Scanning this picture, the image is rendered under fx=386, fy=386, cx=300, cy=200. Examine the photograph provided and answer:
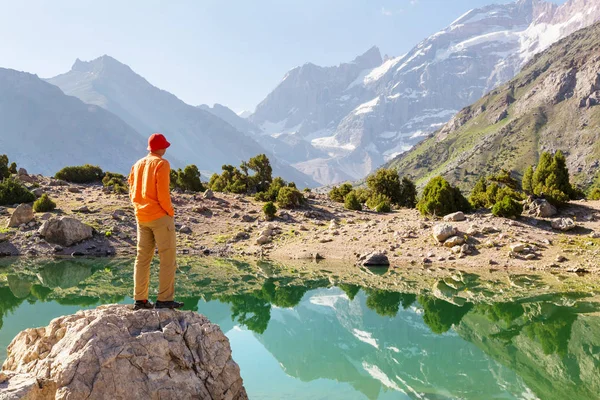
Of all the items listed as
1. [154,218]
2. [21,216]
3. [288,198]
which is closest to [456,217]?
[288,198]

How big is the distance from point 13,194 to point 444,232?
43969mm

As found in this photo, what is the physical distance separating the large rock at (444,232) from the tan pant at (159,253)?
27.9 m

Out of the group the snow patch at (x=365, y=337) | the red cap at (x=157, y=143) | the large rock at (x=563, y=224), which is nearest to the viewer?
the red cap at (x=157, y=143)

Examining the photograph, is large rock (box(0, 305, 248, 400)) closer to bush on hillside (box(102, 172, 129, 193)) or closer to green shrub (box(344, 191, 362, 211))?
green shrub (box(344, 191, 362, 211))

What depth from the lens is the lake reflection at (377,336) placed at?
1101cm

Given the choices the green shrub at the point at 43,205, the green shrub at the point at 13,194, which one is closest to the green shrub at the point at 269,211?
the green shrub at the point at 43,205

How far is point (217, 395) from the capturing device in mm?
7684

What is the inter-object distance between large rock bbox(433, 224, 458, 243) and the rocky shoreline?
8 centimetres

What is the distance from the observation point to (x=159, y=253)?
26.1ft

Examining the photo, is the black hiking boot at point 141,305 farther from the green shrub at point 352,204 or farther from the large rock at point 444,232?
the green shrub at point 352,204

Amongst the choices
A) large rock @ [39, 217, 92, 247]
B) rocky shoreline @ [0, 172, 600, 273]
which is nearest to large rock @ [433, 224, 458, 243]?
rocky shoreline @ [0, 172, 600, 273]

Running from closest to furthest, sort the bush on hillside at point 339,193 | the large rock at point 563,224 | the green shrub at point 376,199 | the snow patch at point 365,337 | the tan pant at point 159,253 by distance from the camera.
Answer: the tan pant at point 159,253 → the snow patch at point 365,337 → the large rock at point 563,224 → the green shrub at point 376,199 → the bush on hillside at point 339,193

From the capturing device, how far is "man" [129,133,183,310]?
309 inches

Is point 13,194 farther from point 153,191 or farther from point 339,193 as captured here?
point 153,191
